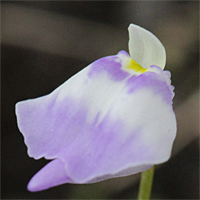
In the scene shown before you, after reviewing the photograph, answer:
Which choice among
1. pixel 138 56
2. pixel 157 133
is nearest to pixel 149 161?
pixel 157 133

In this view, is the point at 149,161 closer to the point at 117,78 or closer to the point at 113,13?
the point at 117,78

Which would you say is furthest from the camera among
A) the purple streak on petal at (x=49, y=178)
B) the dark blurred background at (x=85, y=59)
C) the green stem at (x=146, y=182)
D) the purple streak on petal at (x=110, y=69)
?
the dark blurred background at (x=85, y=59)

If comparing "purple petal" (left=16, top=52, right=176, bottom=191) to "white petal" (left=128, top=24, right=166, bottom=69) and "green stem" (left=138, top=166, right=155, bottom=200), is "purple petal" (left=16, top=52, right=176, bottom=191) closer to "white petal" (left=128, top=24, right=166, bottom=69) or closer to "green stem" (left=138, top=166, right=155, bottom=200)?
"white petal" (left=128, top=24, right=166, bottom=69)

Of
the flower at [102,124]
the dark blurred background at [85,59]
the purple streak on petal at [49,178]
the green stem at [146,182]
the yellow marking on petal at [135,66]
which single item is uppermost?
the yellow marking on petal at [135,66]

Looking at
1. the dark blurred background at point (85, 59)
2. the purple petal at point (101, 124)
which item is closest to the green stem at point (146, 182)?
the purple petal at point (101, 124)

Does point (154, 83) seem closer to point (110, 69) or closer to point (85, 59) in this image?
point (110, 69)

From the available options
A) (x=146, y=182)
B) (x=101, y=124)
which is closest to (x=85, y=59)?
(x=146, y=182)

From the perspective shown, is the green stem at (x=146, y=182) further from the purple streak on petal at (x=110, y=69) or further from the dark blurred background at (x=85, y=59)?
the dark blurred background at (x=85, y=59)
